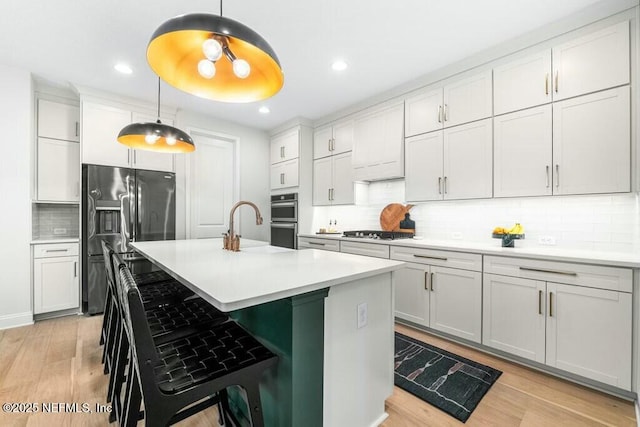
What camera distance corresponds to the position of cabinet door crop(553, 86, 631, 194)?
1972mm

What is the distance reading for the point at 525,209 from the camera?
267 centimetres

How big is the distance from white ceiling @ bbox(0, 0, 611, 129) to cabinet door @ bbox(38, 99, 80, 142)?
0.47 meters

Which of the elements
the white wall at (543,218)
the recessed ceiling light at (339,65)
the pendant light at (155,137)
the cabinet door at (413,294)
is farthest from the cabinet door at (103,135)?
the cabinet door at (413,294)

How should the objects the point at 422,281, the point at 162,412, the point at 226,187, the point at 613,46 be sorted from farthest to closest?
the point at 226,187, the point at 422,281, the point at 613,46, the point at 162,412

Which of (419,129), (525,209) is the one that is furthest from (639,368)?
(419,129)

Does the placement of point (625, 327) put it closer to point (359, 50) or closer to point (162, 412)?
point (162, 412)

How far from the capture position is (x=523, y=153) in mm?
2436

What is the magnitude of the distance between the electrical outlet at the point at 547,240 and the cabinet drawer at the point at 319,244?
2174mm

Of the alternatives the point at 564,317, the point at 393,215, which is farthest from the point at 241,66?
the point at 393,215

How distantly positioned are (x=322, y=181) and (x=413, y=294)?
7.38 ft

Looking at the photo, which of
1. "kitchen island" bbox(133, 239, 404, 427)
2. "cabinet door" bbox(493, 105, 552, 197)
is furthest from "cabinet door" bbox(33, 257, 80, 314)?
"cabinet door" bbox(493, 105, 552, 197)

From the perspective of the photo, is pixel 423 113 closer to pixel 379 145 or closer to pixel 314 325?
pixel 379 145

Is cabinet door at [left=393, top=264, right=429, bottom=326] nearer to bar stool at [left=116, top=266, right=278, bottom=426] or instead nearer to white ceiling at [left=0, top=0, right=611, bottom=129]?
bar stool at [left=116, top=266, right=278, bottom=426]

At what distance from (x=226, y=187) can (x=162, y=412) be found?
4.16 m
